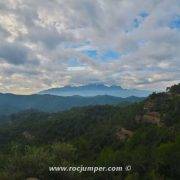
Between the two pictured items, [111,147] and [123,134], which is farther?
[123,134]

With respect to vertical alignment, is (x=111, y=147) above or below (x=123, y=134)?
below

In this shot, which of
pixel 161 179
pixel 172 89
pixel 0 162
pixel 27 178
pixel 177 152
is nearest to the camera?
pixel 27 178

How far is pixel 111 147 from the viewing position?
101m

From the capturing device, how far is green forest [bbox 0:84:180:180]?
47156mm

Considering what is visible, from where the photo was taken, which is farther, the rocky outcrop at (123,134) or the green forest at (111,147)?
→ the rocky outcrop at (123,134)

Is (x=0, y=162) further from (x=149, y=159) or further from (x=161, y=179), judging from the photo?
(x=161, y=179)

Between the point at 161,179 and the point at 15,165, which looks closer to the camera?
the point at 15,165

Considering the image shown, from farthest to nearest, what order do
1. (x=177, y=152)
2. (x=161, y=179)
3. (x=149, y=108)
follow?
(x=149, y=108) → (x=177, y=152) → (x=161, y=179)

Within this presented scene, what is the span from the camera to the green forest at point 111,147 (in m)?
47.2

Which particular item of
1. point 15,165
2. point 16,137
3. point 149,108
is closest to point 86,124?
point 16,137

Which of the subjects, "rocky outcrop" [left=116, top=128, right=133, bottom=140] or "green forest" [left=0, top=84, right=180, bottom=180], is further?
"rocky outcrop" [left=116, top=128, right=133, bottom=140]

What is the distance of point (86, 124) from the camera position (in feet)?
570

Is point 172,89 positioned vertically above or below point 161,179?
above

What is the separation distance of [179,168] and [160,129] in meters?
40.2
